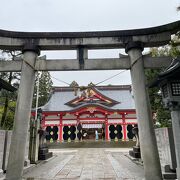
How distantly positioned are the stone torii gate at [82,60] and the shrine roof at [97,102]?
18.9m

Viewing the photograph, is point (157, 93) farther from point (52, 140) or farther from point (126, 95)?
point (52, 140)

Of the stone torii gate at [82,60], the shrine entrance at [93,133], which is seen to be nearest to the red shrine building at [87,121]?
the shrine entrance at [93,133]

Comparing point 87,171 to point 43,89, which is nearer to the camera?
point 87,171

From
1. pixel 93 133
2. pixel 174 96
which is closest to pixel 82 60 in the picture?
pixel 174 96

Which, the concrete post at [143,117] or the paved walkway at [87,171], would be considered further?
the paved walkway at [87,171]

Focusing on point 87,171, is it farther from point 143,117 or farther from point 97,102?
point 97,102

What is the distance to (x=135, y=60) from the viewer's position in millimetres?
6523

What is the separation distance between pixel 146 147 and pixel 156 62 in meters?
2.96

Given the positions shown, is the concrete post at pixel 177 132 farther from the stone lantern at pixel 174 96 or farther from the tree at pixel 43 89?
the tree at pixel 43 89

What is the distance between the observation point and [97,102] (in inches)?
1099

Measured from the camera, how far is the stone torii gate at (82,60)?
19.9 ft

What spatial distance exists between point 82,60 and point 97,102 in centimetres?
2148

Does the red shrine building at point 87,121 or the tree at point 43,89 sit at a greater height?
the tree at point 43,89

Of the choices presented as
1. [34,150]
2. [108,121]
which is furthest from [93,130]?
[34,150]
